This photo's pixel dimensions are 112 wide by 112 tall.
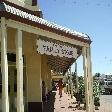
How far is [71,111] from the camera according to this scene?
18.9 meters

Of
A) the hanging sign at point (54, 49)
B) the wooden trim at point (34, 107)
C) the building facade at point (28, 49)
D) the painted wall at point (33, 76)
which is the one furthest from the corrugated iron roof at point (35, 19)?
the wooden trim at point (34, 107)

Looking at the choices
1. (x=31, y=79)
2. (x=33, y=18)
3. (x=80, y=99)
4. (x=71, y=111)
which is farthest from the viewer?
(x=80, y=99)

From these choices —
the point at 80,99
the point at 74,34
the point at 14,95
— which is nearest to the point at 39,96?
the point at 14,95

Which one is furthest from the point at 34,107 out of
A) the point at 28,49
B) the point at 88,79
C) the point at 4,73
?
the point at 4,73

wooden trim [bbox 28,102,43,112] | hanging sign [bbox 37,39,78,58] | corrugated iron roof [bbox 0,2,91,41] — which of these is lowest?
wooden trim [bbox 28,102,43,112]

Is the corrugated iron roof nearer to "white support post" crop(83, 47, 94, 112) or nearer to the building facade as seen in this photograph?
the building facade

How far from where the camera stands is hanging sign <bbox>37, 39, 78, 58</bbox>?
11.3 m

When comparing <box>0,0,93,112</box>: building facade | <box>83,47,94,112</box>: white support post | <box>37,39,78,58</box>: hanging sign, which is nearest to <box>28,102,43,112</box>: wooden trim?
<box>0,0,93,112</box>: building facade

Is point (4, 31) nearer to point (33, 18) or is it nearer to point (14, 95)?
point (33, 18)

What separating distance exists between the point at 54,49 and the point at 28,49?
3.73 metres

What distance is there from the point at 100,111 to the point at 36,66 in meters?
5.65

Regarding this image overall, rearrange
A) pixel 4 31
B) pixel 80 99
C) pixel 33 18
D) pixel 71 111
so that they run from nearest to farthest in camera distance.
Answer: pixel 4 31 → pixel 33 18 → pixel 71 111 → pixel 80 99

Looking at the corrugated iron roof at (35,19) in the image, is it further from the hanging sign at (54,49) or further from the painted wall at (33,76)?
the painted wall at (33,76)

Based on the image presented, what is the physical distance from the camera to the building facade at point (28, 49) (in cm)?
972
